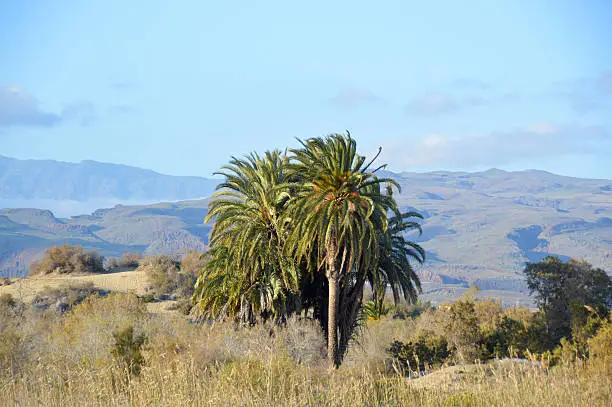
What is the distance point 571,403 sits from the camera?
412 inches

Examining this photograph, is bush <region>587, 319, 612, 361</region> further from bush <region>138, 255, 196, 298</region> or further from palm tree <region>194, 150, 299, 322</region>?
bush <region>138, 255, 196, 298</region>

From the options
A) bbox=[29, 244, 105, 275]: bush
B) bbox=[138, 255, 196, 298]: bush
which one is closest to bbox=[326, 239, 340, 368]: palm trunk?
bbox=[138, 255, 196, 298]: bush

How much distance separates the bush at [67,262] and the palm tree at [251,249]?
37.3 metres

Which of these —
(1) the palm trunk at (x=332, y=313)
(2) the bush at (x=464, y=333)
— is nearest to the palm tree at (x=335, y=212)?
(1) the palm trunk at (x=332, y=313)

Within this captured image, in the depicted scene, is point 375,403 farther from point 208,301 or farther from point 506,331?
point 506,331

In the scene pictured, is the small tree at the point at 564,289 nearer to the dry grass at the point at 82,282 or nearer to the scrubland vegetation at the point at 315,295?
the scrubland vegetation at the point at 315,295

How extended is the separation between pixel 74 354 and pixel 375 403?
12.2 meters

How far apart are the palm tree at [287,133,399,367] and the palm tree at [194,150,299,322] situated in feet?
A: 3.74

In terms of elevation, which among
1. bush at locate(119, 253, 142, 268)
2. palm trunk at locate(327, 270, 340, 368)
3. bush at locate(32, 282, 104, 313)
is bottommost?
bush at locate(32, 282, 104, 313)

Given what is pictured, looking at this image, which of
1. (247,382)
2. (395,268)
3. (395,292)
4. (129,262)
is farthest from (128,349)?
(129,262)

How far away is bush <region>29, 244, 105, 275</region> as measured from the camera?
203 ft

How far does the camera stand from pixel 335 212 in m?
23.9

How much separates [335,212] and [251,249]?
4173mm

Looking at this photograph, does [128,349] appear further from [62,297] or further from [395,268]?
[62,297]
